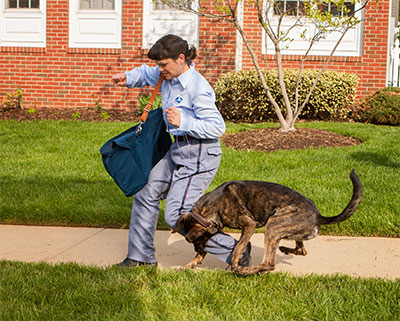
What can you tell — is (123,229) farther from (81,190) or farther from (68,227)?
(81,190)

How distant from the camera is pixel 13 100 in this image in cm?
1449

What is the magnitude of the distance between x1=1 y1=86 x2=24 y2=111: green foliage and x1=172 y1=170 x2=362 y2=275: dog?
11263mm

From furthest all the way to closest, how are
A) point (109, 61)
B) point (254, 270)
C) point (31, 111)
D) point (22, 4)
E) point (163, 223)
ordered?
point (22, 4)
point (109, 61)
point (31, 111)
point (163, 223)
point (254, 270)

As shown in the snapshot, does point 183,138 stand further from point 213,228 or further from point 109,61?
point 109,61

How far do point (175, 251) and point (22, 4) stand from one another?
12112mm

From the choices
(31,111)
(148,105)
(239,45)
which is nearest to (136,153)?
(148,105)

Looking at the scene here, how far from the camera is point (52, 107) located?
47.1 ft

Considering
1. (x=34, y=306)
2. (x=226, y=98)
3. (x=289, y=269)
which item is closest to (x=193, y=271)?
(x=289, y=269)

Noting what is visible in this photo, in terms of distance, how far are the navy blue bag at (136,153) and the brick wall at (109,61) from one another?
9497 millimetres

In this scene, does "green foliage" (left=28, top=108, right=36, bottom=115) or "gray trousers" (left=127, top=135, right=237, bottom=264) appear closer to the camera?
"gray trousers" (left=127, top=135, right=237, bottom=264)

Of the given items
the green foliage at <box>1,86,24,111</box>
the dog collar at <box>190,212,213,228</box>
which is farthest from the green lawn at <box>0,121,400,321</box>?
the green foliage at <box>1,86,24,111</box>

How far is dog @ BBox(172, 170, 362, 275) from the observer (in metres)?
3.49

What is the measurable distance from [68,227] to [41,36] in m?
10.4

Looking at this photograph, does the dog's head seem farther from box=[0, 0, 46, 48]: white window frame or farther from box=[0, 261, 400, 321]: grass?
box=[0, 0, 46, 48]: white window frame
